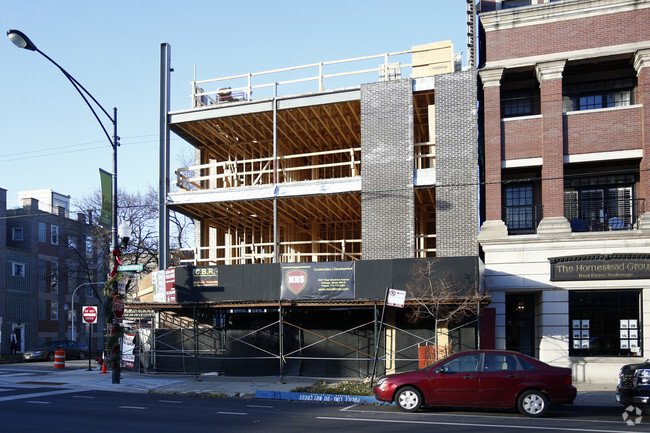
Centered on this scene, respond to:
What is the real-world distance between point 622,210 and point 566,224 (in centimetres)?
221

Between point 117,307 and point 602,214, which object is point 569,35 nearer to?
point 602,214

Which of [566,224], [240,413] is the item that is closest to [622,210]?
[566,224]

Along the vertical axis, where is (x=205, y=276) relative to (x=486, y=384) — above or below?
above

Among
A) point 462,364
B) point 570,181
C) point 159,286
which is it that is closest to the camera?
point 462,364

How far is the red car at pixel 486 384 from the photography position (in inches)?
547

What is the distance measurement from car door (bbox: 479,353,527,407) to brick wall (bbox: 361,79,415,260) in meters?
8.35

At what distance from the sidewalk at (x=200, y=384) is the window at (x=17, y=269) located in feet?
100

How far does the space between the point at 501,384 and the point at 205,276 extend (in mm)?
11561

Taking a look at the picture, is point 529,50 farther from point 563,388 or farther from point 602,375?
point 563,388

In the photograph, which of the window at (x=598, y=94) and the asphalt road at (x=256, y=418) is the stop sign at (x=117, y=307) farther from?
the window at (x=598, y=94)

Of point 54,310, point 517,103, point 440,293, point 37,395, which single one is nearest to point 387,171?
point 517,103

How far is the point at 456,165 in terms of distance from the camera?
22000 millimetres

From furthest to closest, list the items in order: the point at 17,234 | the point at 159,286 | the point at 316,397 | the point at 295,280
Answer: the point at 17,234, the point at 159,286, the point at 295,280, the point at 316,397

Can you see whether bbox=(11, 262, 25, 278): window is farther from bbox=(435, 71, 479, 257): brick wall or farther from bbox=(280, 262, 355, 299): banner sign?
bbox=(435, 71, 479, 257): brick wall
